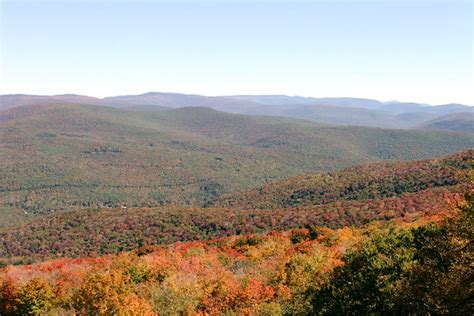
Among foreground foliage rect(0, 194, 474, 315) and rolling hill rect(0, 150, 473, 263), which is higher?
foreground foliage rect(0, 194, 474, 315)

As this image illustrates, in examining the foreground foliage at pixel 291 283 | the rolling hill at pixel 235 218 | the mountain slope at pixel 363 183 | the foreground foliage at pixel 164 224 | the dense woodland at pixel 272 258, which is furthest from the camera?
the mountain slope at pixel 363 183

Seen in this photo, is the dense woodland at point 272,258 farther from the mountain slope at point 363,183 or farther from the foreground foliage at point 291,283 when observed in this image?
the mountain slope at point 363,183

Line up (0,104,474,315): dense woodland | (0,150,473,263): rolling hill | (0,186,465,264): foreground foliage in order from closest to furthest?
(0,104,474,315): dense woodland → (0,186,465,264): foreground foliage → (0,150,473,263): rolling hill

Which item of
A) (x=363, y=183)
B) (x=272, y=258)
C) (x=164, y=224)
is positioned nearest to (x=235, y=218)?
(x=164, y=224)

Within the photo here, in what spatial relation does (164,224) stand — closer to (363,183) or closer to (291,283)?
(363,183)

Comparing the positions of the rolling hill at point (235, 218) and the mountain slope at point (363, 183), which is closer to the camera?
the rolling hill at point (235, 218)

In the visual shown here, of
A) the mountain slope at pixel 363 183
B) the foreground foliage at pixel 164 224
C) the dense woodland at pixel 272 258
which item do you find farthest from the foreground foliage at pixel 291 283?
the mountain slope at pixel 363 183

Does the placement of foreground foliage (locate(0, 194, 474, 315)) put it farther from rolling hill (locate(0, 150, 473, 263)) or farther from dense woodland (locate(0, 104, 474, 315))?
rolling hill (locate(0, 150, 473, 263))

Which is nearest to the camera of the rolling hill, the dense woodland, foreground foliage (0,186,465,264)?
the dense woodland

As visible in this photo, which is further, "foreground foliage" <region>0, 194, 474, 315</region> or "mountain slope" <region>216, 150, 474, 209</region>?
"mountain slope" <region>216, 150, 474, 209</region>

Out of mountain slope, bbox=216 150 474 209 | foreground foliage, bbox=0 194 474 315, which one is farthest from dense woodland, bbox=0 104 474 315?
mountain slope, bbox=216 150 474 209

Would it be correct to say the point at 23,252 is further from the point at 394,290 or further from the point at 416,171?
the point at 416,171
